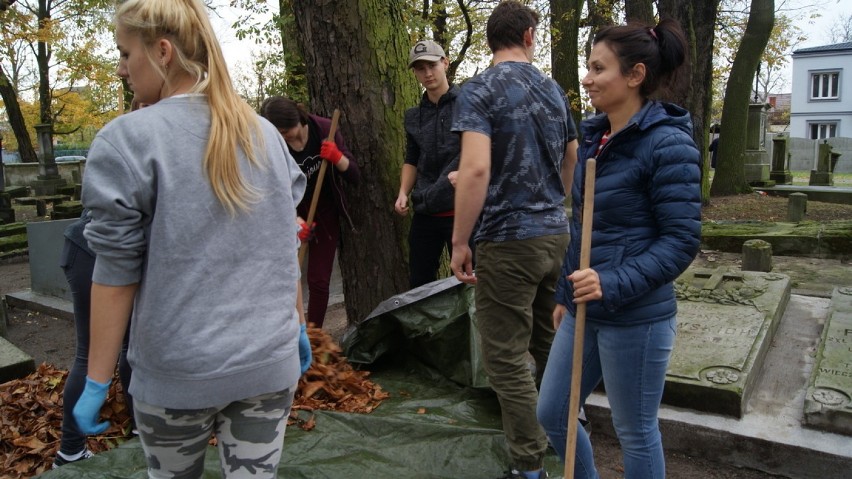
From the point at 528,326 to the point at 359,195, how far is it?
81.7 inches

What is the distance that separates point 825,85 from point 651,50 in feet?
162

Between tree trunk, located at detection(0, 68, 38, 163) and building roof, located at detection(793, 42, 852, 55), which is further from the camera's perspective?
building roof, located at detection(793, 42, 852, 55)

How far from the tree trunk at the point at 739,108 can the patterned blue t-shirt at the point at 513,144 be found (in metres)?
13.8

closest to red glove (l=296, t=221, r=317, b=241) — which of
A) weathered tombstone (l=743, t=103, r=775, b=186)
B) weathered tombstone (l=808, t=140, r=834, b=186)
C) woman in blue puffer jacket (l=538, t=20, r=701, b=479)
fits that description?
woman in blue puffer jacket (l=538, t=20, r=701, b=479)


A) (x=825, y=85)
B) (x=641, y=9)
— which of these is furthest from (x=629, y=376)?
(x=825, y=85)

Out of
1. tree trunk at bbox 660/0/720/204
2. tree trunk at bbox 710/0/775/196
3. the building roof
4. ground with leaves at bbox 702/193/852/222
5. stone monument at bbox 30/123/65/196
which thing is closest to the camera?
ground with leaves at bbox 702/193/852/222

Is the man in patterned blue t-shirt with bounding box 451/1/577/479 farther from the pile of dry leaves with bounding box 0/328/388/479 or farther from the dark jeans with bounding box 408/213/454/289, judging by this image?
the dark jeans with bounding box 408/213/454/289

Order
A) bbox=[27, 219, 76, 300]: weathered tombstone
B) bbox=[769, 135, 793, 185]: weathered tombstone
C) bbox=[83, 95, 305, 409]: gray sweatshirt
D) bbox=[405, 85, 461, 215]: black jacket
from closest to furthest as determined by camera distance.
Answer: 1. bbox=[83, 95, 305, 409]: gray sweatshirt
2. bbox=[405, 85, 461, 215]: black jacket
3. bbox=[27, 219, 76, 300]: weathered tombstone
4. bbox=[769, 135, 793, 185]: weathered tombstone

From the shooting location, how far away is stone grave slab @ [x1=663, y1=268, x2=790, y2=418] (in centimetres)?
328

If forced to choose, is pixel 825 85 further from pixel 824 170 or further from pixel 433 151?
pixel 433 151

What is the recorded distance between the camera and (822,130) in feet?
144

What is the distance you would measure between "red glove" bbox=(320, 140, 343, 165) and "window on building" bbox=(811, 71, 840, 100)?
47771 millimetres

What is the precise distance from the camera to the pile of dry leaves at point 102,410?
3.10 metres

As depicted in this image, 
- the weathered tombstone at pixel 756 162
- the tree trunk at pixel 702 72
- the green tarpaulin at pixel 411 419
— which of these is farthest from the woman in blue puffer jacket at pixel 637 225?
the weathered tombstone at pixel 756 162
